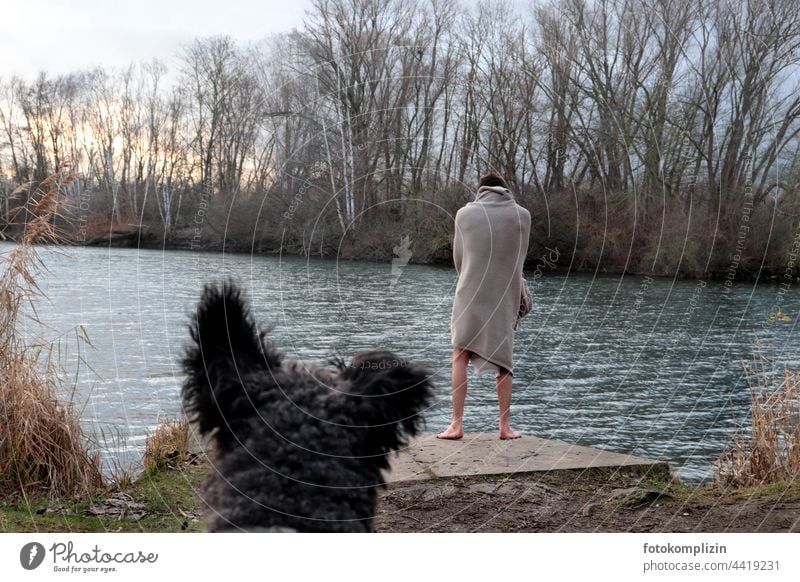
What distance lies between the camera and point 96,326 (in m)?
7.62

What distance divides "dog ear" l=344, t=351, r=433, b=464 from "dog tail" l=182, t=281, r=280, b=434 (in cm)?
23

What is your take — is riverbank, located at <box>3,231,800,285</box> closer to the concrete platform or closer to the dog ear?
the concrete platform

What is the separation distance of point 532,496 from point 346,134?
6.60 ft

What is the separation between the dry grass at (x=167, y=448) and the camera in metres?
4.39

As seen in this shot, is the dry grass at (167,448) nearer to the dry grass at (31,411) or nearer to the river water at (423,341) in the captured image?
the river water at (423,341)

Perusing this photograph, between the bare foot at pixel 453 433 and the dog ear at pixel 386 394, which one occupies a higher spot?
the dog ear at pixel 386 394

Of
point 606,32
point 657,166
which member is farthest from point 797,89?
point 606,32

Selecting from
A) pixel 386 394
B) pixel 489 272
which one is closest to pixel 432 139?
pixel 489 272

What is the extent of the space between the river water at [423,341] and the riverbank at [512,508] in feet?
1.94

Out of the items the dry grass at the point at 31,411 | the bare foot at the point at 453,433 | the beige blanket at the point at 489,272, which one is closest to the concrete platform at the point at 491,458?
the bare foot at the point at 453,433

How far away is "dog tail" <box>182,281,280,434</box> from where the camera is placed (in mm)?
1868

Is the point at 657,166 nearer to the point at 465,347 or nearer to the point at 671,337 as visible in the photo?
the point at 465,347

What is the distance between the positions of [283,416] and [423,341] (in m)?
3.19

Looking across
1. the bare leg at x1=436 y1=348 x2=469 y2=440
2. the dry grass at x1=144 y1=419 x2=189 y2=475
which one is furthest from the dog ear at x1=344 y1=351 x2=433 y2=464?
the dry grass at x1=144 y1=419 x2=189 y2=475
